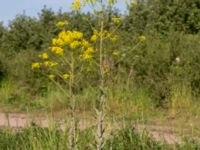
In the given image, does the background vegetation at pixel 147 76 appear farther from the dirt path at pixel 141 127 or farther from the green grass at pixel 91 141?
the green grass at pixel 91 141

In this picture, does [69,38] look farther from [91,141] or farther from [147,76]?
[147,76]

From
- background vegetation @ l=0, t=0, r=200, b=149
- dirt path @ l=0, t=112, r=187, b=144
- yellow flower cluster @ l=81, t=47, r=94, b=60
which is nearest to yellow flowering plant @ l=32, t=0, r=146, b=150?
yellow flower cluster @ l=81, t=47, r=94, b=60

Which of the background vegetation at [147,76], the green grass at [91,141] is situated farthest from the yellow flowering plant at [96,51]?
the background vegetation at [147,76]

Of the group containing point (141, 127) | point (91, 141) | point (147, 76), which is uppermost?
point (147, 76)

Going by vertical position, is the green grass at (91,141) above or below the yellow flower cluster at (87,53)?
below

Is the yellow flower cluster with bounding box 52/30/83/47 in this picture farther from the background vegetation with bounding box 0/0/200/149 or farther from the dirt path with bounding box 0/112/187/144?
the background vegetation with bounding box 0/0/200/149

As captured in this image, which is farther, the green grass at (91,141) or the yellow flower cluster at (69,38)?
the green grass at (91,141)

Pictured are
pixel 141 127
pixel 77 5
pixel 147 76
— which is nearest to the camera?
pixel 77 5

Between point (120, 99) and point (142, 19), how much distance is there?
9215 mm

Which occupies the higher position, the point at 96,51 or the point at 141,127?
the point at 96,51

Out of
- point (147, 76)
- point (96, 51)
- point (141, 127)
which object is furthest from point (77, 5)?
point (147, 76)

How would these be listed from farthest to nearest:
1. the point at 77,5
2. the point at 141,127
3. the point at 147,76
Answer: the point at 147,76 → the point at 141,127 → the point at 77,5

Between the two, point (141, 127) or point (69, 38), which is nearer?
point (69, 38)

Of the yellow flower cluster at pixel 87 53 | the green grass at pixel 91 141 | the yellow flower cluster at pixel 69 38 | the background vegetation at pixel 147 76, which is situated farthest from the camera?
the background vegetation at pixel 147 76
